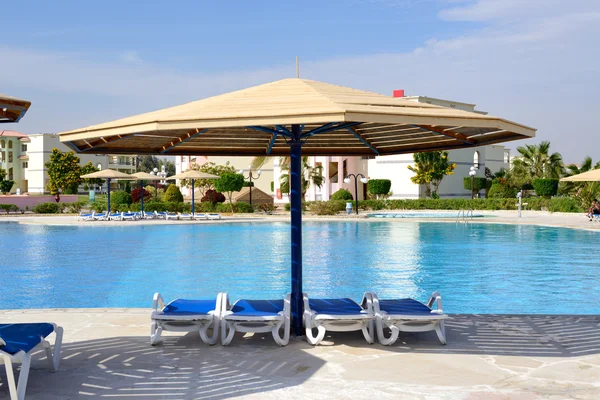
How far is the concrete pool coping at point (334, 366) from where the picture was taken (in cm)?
488

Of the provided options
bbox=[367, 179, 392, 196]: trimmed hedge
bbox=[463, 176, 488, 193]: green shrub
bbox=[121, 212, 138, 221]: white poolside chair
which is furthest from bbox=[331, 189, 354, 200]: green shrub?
bbox=[121, 212, 138, 221]: white poolside chair

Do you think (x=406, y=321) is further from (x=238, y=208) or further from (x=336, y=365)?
(x=238, y=208)

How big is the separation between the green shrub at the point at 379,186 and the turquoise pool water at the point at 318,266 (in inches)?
786

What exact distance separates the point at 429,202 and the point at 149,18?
2804 centimetres

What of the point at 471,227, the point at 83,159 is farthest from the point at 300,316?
the point at 83,159

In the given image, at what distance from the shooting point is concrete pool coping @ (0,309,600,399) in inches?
192

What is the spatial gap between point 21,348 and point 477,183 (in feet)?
161

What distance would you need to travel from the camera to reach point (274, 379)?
17.0 feet

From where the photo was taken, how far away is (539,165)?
50969 mm

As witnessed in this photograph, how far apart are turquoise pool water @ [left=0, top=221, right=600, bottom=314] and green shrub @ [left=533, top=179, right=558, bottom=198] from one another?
62.0 ft

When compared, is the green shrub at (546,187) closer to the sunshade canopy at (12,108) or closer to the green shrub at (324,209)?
the green shrub at (324,209)

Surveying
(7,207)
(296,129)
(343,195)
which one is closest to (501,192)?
(343,195)

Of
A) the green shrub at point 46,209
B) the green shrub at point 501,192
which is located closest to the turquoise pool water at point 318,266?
the green shrub at point 46,209

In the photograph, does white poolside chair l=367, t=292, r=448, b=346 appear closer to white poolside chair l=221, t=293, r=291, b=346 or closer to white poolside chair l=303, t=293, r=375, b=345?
white poolside chair l=303, t=293, r=375, b=345
